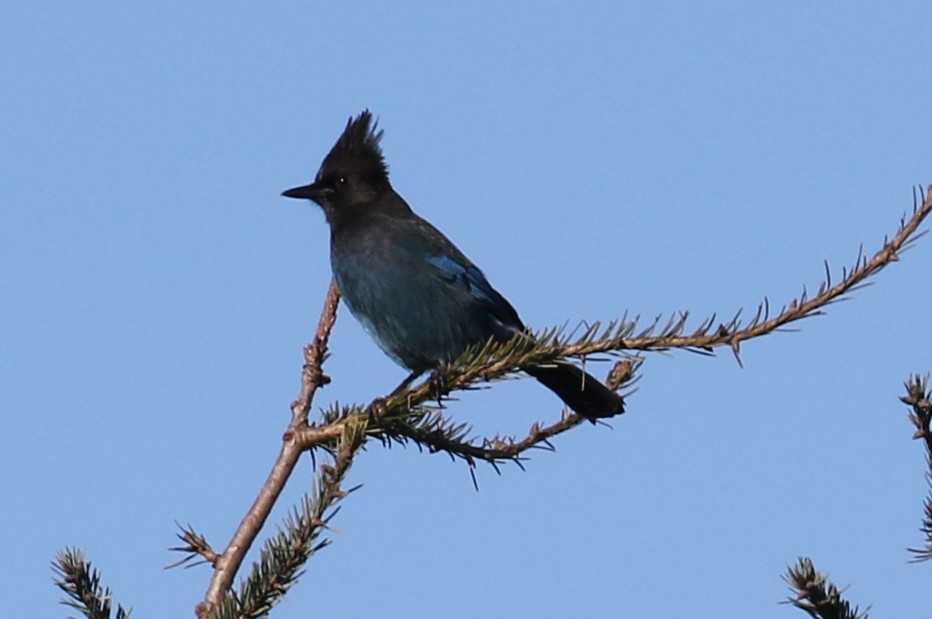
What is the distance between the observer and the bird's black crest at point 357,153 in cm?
534

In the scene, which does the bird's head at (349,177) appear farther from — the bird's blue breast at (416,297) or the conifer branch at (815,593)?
the conifer branch at (815,593)

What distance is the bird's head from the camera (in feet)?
17.4

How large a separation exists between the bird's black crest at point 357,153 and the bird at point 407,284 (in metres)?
0.02

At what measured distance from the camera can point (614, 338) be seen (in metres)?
2.63

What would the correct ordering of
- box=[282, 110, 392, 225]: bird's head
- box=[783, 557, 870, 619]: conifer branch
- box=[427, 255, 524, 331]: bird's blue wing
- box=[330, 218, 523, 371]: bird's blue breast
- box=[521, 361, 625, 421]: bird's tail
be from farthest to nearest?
box=[282, 110, 392, 225]: bird's head
box=[427, 255, 524, 331]: bird's blue wing
box=[330, 218, 523, 371]: bird's blue breast
box=[521, 361, 625, 421]: bird's tail
box=[783, 557, 870, 619]: conifer branch

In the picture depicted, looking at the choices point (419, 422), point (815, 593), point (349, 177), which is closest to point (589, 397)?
point (419, 422)

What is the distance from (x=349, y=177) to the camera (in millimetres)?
5324

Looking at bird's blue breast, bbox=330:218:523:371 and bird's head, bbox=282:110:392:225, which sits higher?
bird's head, bbox=282:110:392:225

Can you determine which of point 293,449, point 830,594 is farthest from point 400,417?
point 830,594

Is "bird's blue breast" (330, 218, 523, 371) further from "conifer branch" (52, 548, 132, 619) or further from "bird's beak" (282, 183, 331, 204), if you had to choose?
"conifer branch" (52, 548, 132, 619)

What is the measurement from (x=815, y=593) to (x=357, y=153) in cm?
370

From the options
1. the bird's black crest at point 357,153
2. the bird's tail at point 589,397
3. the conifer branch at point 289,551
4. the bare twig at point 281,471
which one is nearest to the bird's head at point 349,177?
the bird's black crest at point 357,153

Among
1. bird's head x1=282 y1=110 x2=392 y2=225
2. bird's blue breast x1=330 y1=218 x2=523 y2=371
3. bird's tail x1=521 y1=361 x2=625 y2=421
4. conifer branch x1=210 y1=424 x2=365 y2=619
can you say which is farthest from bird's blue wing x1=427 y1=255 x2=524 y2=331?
conifer branch x1=210 y1=424 x2=365 y2=619

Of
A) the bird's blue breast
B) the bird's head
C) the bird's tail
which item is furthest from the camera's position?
the bird's head
